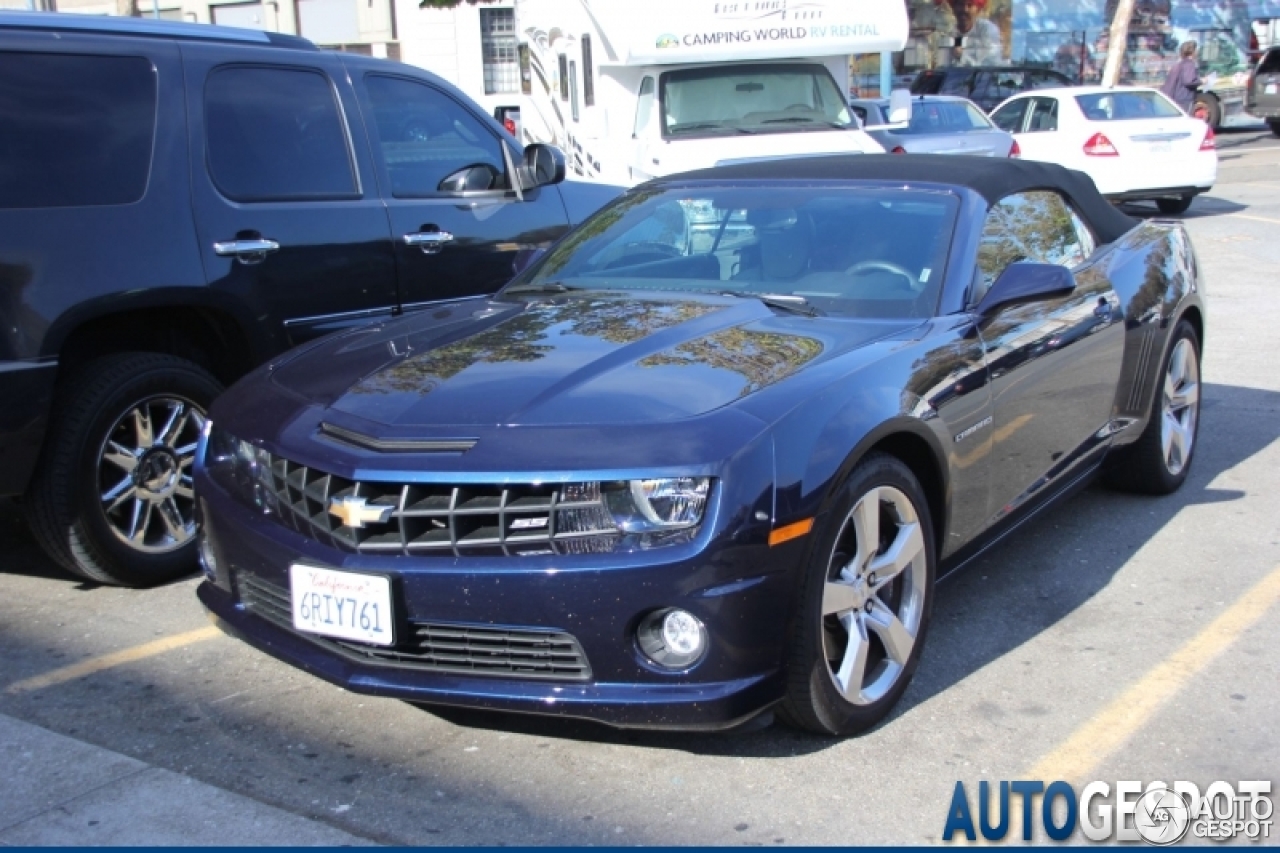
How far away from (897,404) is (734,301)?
837 mm

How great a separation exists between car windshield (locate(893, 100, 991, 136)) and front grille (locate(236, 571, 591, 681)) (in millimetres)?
13727

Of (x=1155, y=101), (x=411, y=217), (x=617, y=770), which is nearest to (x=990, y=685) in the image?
(x=617, y=770)

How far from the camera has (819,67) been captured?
40.3 feet

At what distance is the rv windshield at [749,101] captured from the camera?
1173 centimetres

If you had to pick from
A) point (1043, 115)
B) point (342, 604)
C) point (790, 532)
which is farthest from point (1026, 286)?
point (1043, 115)

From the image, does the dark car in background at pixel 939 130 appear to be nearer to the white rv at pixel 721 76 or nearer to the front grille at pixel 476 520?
the white rv at pixel 721 76

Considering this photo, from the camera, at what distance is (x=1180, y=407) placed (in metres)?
6.12

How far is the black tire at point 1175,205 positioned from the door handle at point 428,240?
43.0ft

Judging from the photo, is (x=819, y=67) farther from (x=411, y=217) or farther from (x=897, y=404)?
(x=897, y=404)

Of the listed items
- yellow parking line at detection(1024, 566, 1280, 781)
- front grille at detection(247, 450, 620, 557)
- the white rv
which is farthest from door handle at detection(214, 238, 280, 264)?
the white rv

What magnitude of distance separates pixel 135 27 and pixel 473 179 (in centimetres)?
163

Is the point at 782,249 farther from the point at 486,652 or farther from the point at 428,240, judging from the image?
the point at 486,652

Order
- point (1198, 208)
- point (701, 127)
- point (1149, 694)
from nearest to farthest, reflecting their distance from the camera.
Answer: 1. point (1149, 694)
2. point (701, 127)
3. point (1198, 208)

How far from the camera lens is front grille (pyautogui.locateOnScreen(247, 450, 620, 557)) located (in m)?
3.32
